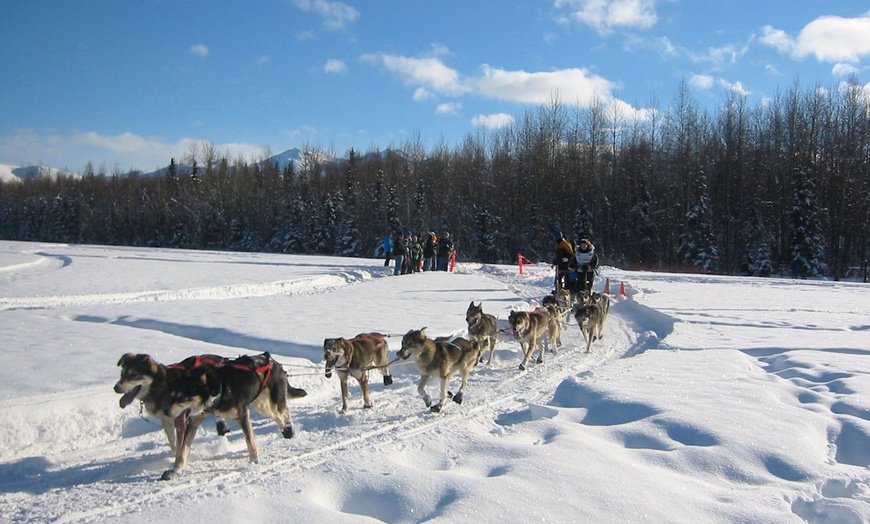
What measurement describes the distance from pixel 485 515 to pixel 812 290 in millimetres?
21162

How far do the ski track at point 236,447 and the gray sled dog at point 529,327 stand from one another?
0.87 feet

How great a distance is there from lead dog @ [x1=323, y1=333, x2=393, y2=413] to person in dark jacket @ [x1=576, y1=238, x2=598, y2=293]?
7064mm

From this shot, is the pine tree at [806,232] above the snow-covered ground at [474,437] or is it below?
above

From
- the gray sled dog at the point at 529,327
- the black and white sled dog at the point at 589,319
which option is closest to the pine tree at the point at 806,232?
the black and white sled dog at the point at 589,319

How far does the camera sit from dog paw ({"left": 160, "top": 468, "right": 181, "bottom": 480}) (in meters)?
3.81

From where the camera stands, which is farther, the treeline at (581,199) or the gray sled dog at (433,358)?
the treeline at (581,199)

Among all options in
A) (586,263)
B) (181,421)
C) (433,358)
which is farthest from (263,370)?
(586,263)

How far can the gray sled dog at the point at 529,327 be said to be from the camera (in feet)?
25.1

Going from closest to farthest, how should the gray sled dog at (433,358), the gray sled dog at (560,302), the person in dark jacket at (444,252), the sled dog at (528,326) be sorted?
the gray sled dog at (433,358) → the sled dog at (528,326) → the gray sled dog at (560,302) → the person in dark jacket at (444,252)

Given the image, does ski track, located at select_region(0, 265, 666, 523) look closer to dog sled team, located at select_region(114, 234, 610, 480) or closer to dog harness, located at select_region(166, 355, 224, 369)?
dog sled team, located at select_region(114, 234, 610, 480)

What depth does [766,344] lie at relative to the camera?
28.4 ft

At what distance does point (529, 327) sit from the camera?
25.7 ft

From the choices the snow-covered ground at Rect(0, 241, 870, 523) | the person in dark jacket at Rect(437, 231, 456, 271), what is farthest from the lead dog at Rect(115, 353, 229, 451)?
the person in dark jacket at Rect(437, 231, 456, 271)

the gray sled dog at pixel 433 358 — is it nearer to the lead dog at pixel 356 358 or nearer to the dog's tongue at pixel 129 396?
the lead dog at pixel 356 358
